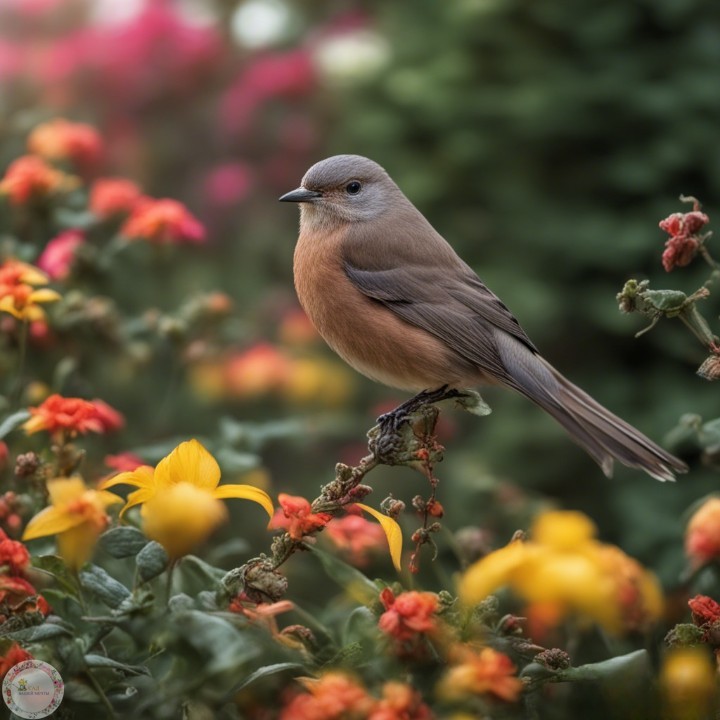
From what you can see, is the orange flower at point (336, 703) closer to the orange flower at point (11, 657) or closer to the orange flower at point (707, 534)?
the orange flower at point (11, 657)

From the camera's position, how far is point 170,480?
1501mm

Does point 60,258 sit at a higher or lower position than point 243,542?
higher

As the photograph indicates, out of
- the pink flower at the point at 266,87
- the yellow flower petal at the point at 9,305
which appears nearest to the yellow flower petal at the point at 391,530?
the yellow flower petal at the point at 9,305

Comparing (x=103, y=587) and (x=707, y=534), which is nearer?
(x=103, y=587)

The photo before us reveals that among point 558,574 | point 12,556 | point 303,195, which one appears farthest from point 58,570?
point 303,195

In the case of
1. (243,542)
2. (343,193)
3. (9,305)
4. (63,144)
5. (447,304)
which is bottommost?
(243,542)

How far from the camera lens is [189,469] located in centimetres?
150

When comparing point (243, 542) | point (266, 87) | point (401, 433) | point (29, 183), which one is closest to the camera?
point (401, 433)

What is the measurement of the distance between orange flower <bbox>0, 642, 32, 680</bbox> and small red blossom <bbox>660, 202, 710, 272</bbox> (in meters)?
1.15

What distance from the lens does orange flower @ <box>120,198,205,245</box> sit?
8.86 feet

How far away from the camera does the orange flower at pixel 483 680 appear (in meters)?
1.25

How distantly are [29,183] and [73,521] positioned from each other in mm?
1495

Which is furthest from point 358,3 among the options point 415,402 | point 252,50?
point 415,402

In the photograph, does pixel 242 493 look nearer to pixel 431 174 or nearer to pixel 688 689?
pixel 688 689
